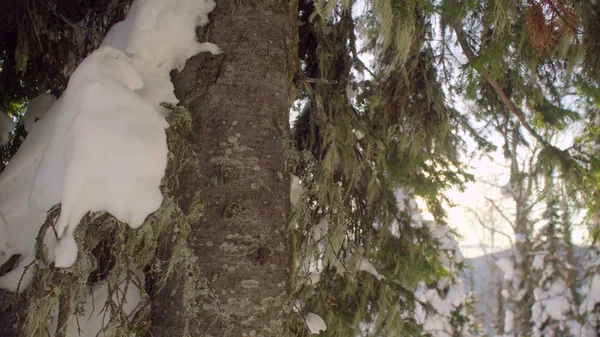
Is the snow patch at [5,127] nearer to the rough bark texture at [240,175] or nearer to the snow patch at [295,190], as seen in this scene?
the rough bark texture at [240,175]

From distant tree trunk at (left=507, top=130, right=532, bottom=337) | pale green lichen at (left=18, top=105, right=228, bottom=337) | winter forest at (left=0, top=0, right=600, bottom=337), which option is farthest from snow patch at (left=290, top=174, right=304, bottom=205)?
distant tree trunk at (left=507, top=130, right=532, bottom=337)

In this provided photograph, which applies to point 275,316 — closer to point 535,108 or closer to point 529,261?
point 535,108

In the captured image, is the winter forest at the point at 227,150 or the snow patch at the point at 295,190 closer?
the winter forest at the point at 227,150

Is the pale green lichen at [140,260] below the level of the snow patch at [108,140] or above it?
below

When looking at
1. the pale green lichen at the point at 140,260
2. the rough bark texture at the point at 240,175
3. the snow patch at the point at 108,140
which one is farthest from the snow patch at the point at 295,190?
the snow patch at the point at 108,140

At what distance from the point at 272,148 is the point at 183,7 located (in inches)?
22.4

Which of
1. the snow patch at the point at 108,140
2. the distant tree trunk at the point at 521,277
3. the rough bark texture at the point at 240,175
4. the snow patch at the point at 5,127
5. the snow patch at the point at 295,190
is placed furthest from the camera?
the distant tree trunk at the point at 521,277

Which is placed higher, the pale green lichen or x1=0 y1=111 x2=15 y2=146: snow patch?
x1=0 y1=111 x2=15 y2=146: snow patch

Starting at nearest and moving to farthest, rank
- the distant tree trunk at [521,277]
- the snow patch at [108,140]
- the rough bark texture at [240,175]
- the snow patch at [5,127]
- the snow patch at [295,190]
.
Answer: the snow patch at [108,140] < the rough bark texture at [240,175] < the snow patch at [295,190] < the snow patch at [5,127] < the distant tree trunk at [521,277]

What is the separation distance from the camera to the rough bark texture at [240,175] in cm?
145

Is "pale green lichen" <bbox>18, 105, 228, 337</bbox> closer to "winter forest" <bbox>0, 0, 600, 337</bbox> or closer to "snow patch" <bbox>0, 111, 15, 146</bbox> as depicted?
"winter forest" <bbox>0, 0, 600, 337</bbox>

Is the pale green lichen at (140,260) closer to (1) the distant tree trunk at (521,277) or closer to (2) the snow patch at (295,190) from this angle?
(2) the snow patch at (295,190)

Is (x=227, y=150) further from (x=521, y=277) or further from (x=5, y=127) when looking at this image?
(x=521, y=277)

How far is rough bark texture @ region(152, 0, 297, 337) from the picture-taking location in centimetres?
145
